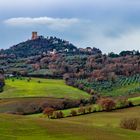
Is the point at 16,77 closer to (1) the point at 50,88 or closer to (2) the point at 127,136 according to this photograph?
(1) the point at 50,88

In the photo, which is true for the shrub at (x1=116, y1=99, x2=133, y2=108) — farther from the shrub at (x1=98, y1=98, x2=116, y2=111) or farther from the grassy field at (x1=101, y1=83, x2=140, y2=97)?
the grassy field at (x1=101, y1=83, x2=140, y2=97)

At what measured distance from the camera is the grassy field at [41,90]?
150 meters

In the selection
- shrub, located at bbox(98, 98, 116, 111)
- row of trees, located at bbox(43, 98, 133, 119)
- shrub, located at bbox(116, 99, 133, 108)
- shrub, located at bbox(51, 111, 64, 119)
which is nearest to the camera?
shrub, located at bbox(51, 111, 64, 119)

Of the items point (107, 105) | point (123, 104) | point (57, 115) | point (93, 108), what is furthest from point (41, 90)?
point (57, 115)

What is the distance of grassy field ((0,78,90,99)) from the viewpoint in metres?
150

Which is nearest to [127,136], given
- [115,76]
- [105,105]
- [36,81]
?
[105,105]

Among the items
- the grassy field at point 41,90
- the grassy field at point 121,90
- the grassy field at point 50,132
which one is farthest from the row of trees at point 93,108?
the grassy field at point 50,132

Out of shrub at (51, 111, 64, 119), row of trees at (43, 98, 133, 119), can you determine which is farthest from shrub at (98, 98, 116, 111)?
shrub at (51, 111, 64, 119)

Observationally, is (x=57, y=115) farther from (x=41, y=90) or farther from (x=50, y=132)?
(x=50, y=132)

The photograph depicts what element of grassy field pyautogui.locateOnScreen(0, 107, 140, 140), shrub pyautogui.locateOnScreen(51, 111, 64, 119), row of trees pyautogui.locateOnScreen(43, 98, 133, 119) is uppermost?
grassy field pyautogui.locateOnScreen(0, 107, 140, 140)

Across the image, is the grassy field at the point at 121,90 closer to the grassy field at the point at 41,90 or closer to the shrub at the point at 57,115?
the grassy field at the point at 41,90

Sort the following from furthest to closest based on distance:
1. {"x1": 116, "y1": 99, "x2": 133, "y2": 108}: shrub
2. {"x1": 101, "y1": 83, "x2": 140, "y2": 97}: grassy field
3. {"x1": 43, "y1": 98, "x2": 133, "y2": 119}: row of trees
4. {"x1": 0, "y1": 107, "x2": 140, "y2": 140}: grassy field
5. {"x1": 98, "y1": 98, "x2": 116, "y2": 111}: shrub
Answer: {"x1": 101, "y1": 83, "x2": 140, "y2": 97}: grassy field
{"x1": 116, "y1": 99, "x2": 133, "y2": 108}: shrub
{"x1": 98, "y1": 98, "x2": 116, "y2": 111}: shrub
{"x1": 43, "y1": 98, "x2": 133, "y2": 119}: row of trees
{"x1": 0, "y1": 107, "x2": 140, "y2": 140}: grassy field

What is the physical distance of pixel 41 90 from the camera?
159250mm

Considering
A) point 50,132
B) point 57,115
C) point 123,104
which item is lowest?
point 57,115
